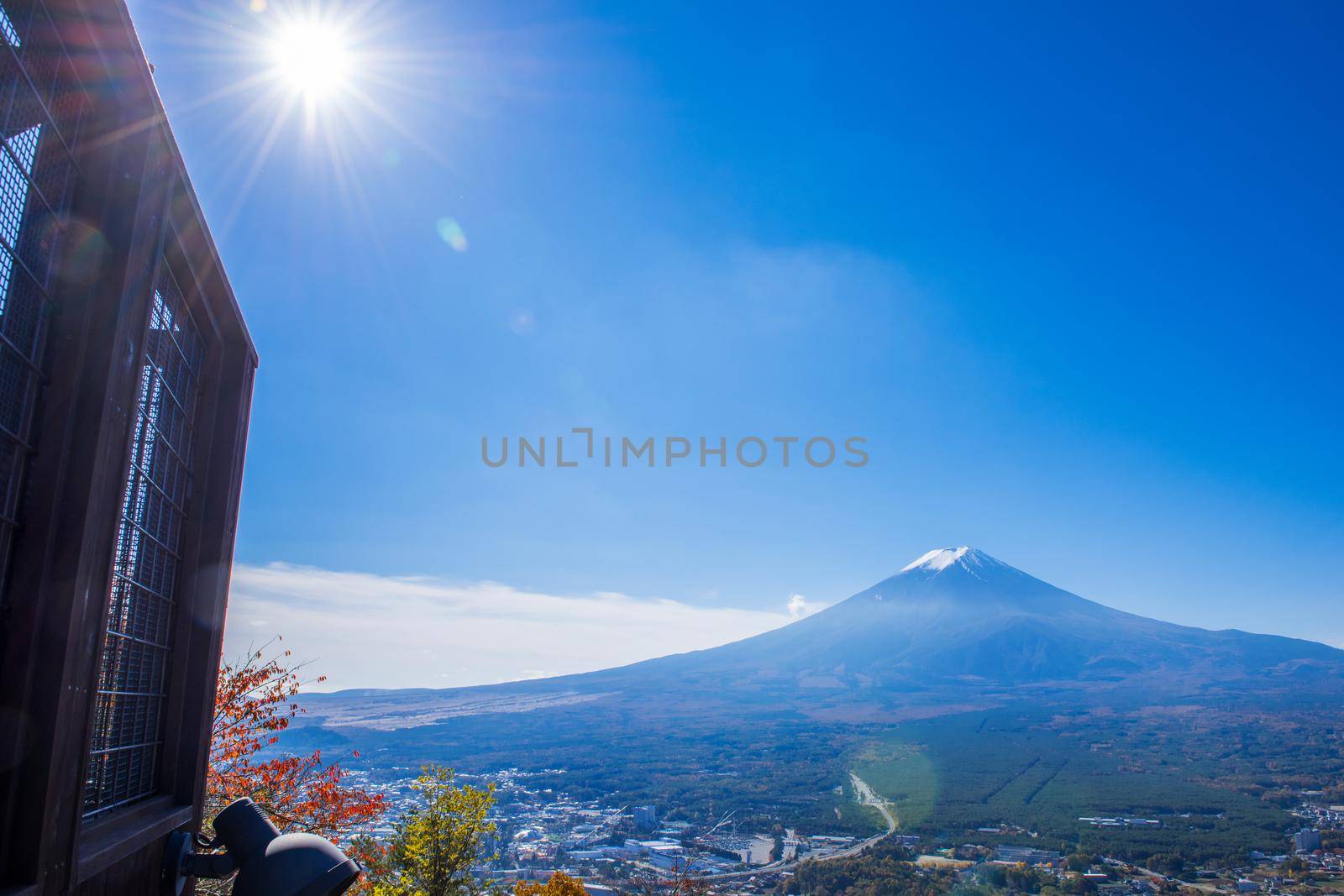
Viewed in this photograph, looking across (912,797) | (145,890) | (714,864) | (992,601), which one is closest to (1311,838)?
(912,797)

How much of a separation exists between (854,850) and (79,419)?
36.7 m

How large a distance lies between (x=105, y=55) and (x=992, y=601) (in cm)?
12846

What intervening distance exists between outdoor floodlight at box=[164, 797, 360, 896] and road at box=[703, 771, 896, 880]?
25.3 meters

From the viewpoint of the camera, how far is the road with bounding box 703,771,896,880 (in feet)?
97.7

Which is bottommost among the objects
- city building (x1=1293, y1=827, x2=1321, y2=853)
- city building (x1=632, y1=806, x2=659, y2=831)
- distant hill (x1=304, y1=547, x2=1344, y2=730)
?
city building (x1=1293, y1=827, x2=1321, y2=853)

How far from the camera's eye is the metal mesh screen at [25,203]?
2293mm

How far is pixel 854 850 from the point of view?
33.8 meters

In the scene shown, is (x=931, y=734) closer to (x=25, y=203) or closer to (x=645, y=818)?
(x=645, y=818)

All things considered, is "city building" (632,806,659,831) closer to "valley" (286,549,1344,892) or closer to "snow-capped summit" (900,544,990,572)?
"valley" (286,549,1344,892)

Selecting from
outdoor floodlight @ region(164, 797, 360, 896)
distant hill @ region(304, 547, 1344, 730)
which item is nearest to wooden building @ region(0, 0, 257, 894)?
outdoor floodlight @ region(164, 797, 360, 896)

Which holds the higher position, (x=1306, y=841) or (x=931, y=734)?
(x=931, y=734)

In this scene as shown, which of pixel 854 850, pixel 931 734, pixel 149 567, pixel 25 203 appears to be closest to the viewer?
pixel 25 203

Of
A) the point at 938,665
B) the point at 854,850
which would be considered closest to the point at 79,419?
the point at 854,850

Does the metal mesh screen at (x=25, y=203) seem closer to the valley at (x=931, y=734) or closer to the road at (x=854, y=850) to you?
the road at (x=854, y=850)
